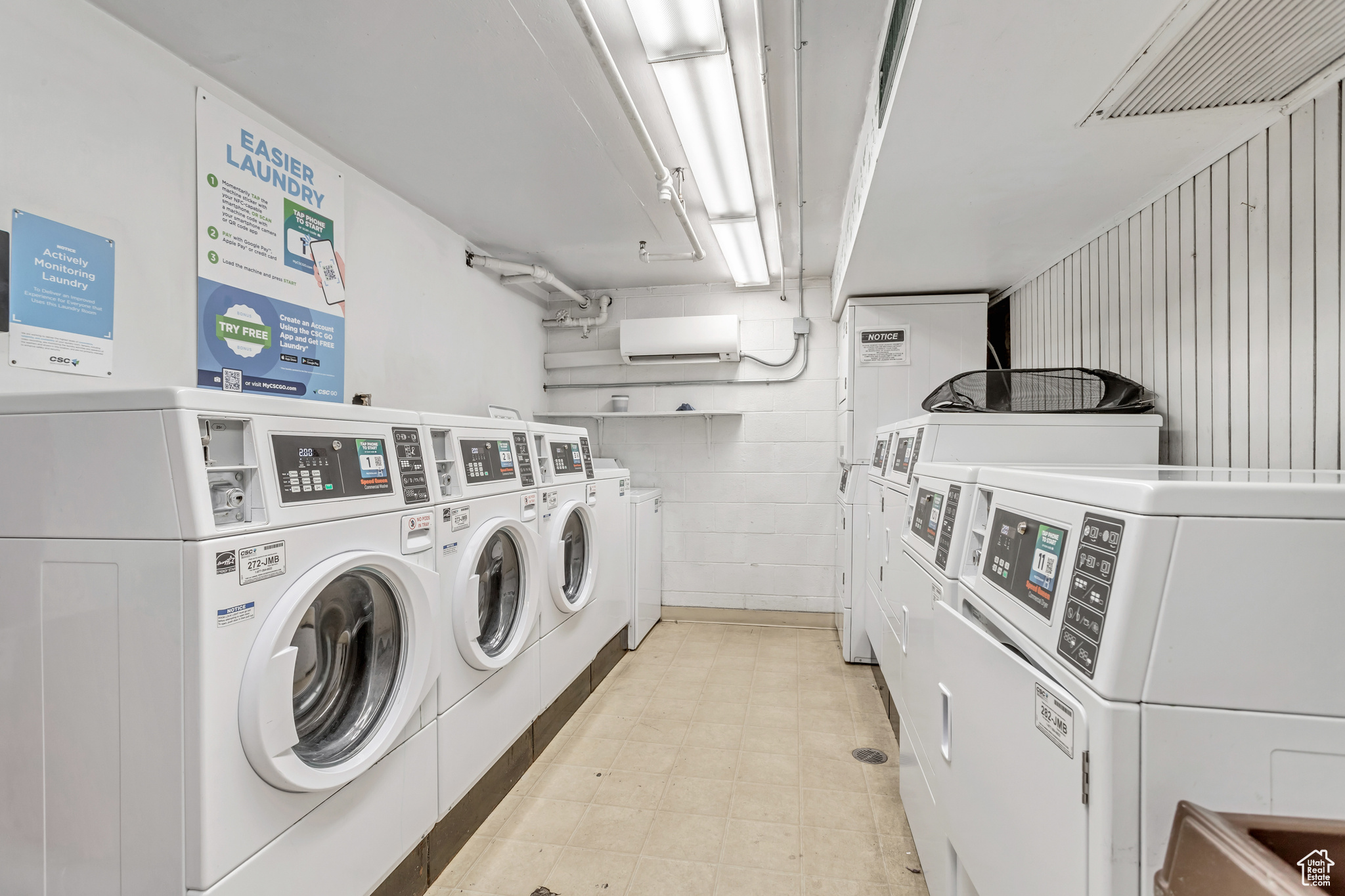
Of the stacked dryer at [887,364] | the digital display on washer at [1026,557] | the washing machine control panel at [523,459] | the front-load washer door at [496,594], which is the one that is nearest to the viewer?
the digital display on washer at [1026,557]

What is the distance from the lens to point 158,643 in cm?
107

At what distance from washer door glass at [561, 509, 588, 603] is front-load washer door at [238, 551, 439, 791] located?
3.90 feet

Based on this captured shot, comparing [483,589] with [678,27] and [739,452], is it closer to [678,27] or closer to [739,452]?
[678,27]

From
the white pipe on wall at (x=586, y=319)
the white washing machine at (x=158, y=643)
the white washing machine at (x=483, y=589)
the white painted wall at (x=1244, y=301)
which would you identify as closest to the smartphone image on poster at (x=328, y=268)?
the white washing machine at (x=483, y=589)

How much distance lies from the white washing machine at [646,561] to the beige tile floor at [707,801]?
0.59 m

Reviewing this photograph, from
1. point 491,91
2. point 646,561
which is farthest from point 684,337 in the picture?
point 491,91

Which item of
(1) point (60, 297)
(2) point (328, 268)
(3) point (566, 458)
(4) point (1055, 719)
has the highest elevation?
(2) point (328, 268)

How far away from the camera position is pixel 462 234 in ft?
11.1

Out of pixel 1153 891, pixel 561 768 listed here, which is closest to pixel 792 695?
pixel 561 768

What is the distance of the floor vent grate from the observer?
2465 millimetres

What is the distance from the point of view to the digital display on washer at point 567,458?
9.02ft

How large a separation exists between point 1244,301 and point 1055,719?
5.28 ft

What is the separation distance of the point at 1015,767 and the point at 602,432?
391cm

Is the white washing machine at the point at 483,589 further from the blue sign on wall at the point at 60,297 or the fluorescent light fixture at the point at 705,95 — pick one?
the fluorescent light fixture at the point at 705,95
